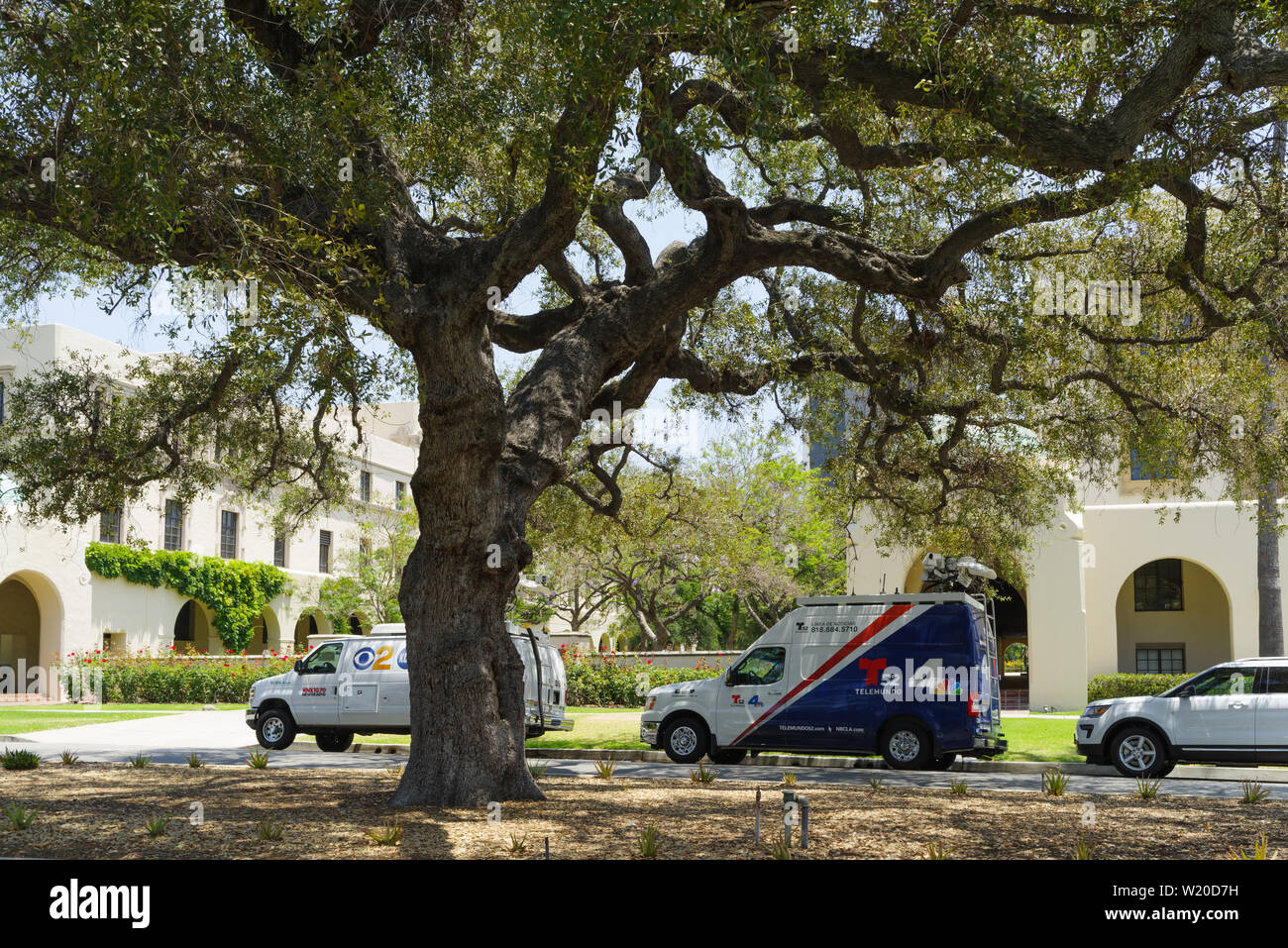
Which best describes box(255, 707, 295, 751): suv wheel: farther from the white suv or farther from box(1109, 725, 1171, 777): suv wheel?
box(1109, 725, 1171, 777): suv wheel

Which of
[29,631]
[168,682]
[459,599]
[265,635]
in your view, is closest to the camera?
[459,599]

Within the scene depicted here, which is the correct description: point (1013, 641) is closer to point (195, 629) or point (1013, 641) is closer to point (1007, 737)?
point (1007, 737)

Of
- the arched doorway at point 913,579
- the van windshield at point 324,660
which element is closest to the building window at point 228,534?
the van windshield at point 324,660

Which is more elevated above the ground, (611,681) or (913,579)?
(913,579)

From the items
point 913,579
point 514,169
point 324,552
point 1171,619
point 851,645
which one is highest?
point 514,169

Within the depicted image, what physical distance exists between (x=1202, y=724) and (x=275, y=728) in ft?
49.4

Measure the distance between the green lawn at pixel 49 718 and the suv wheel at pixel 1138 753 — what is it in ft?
65.9

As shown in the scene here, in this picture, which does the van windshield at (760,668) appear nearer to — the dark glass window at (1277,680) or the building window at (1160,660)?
the dark glass window at (1277,680)

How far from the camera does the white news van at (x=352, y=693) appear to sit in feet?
64.2

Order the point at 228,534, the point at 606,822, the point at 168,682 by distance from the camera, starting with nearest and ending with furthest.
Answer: the point at 606,822, the point at 168,682, the point at 228,534

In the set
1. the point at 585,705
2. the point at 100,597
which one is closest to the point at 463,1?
the point at 585,705

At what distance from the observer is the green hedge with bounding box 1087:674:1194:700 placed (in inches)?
1032

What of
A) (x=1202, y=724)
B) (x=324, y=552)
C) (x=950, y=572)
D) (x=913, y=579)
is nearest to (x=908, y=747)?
(x=950, y=572)

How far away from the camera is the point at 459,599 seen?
1062cm
